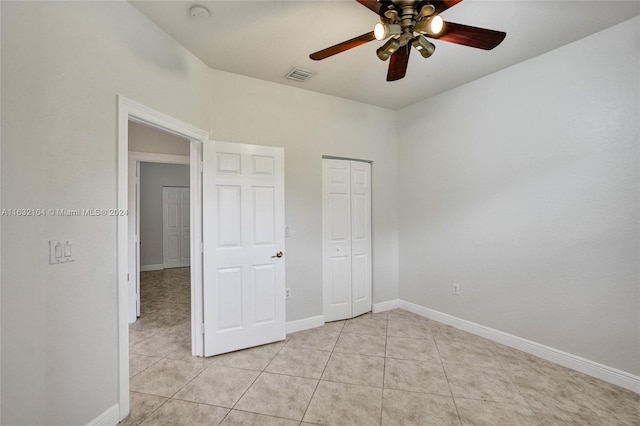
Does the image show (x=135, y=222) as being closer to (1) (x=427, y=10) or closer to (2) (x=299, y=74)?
(2) (x=299, y=74)

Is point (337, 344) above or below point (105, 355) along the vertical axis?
below

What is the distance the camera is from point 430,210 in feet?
12.3

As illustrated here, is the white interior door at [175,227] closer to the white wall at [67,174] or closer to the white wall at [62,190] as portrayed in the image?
the white wall at [67,174]

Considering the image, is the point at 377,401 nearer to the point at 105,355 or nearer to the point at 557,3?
the point at 105,355

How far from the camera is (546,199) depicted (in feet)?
8.72

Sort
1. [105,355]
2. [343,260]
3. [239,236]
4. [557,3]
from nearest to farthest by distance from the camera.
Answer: [105,355]
[557,3]
[239,236]
[343,260]

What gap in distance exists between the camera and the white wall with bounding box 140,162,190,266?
6820mm

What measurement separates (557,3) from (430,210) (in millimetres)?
2299

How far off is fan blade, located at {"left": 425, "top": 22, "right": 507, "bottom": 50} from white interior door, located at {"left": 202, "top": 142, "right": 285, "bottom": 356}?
6.27 ft

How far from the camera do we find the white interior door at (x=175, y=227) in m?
7.08

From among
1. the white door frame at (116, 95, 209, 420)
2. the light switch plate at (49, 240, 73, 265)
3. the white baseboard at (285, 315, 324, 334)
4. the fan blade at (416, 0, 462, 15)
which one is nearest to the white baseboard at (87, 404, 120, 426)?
the white door frame at (116, 95, 209, 420)

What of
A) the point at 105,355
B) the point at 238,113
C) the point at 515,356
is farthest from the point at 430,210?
the point at 105,355

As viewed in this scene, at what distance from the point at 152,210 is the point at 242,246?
526cm

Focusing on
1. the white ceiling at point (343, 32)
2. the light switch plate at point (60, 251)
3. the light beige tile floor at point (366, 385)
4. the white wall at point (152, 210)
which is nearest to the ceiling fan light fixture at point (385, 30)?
the white ceiling at point (343, 32)
